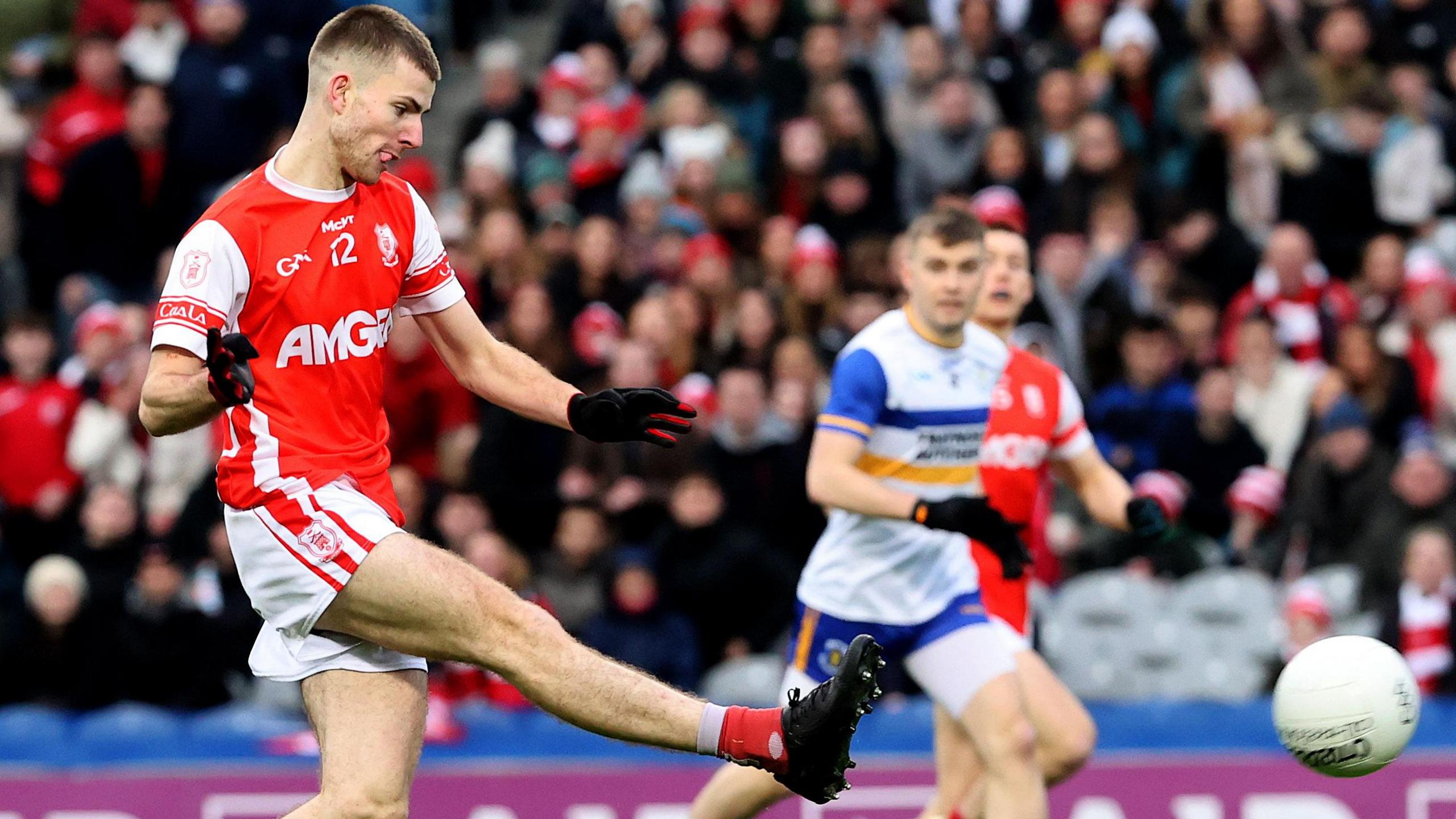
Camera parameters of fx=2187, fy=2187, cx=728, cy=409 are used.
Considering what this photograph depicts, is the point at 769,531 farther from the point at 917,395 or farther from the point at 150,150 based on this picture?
the point at 150,150

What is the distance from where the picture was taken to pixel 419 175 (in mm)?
15383

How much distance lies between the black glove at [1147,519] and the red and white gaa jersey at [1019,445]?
433 millimetres

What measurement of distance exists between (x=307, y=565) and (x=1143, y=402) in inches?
307

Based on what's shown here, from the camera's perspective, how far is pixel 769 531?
502 inches

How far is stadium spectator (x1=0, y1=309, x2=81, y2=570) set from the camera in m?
13.4

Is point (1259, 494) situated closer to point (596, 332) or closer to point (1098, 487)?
point (1098, 487)

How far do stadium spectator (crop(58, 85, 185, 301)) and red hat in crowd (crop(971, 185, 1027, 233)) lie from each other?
5633 mm

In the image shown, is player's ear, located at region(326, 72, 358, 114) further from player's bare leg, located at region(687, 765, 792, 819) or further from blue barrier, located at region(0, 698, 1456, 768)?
blue barrier, located at region(0, 698, 1456, 768)

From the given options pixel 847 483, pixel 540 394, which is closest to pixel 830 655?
pixel 847 483

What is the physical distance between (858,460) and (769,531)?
4266 millimetres

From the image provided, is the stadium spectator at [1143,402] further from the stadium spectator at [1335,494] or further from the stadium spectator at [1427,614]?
the stadium spectator at [1427,614]

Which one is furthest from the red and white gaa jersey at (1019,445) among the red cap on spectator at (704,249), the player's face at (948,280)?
the red cap on spectator at (704,249)

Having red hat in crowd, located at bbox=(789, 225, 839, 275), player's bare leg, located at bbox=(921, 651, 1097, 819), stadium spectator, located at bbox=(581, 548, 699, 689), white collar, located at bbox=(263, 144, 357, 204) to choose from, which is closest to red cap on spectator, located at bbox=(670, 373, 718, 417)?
red hat in crowd, located at bbox=(789, 225, 839, 275)

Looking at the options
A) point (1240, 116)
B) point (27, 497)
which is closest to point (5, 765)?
point (27, 497)
